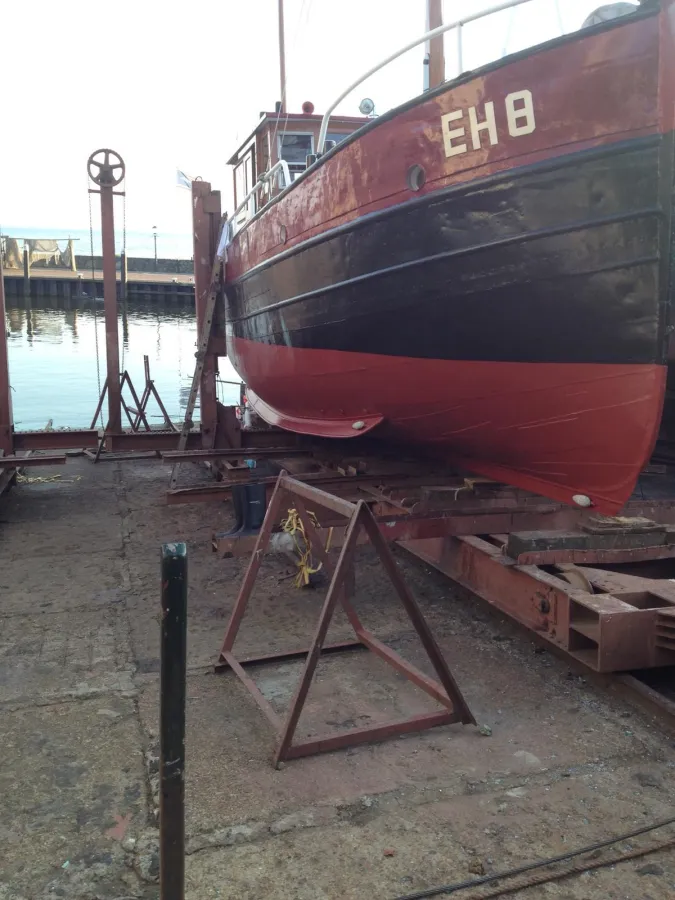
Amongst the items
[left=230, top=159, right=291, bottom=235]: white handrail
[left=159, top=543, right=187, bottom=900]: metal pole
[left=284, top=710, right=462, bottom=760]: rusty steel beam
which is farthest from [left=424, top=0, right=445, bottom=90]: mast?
[left=159, top=543, right=187, bottom=900]: metal pole

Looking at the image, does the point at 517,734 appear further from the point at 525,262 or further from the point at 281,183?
the point at 281,183

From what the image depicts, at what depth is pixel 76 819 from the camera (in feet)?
8.18

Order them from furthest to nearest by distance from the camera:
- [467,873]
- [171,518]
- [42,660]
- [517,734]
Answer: [171,518] → [42,660] → [517,734] → [467,873]

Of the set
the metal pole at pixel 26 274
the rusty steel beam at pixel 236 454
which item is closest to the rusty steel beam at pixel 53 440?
the rusty steel beam at pixel 236 454

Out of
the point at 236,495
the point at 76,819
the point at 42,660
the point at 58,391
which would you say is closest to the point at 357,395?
the point at 236,495

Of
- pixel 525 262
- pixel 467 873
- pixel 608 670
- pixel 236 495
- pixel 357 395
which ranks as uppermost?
pixel 525 262

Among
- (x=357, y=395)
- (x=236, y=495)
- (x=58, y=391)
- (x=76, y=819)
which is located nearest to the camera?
(x=76, y=819)

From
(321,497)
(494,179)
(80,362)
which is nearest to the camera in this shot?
(321,497)

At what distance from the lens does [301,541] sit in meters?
4.72

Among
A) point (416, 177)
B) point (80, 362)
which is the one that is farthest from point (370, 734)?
point (80, 362)

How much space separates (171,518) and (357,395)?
2.09m

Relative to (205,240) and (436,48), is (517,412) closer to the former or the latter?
(436,48)

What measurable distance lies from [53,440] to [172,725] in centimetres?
574

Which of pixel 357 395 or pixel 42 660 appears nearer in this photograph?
pixel 42 660
